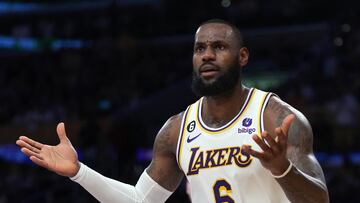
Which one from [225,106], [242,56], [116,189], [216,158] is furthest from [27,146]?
[242,56]

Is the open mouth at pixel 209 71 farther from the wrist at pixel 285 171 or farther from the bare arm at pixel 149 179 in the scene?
the wrist at pixel 285 171

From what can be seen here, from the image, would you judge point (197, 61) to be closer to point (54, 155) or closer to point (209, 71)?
point (209, 71)

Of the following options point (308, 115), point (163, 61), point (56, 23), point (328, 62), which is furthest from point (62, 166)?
point (56, 23)

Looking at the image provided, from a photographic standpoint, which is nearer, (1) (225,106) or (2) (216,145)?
(2) (216,145)

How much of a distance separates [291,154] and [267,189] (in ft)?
1.11

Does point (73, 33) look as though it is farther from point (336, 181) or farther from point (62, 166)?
point (62, 166)

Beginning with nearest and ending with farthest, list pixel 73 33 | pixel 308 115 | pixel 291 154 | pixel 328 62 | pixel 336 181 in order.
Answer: pixel 291 154
pixel 336 181
pixel 308 115
pixel 328 62
pixel 73 33

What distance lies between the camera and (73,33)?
17703 mm

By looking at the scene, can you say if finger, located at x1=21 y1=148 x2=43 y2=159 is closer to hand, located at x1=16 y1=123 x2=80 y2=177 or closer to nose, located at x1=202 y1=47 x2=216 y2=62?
hand, located at x1=16 y1=123 x2=80 y2=177

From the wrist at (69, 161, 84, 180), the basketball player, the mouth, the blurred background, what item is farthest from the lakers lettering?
the blurred background

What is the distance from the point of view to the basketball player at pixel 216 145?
4.17m

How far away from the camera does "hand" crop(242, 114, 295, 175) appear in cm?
332

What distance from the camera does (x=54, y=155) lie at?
429 centimetres

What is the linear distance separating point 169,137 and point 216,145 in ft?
1.56
